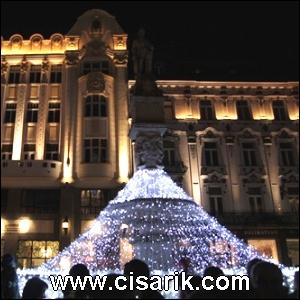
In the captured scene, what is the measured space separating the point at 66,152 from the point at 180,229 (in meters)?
19.2

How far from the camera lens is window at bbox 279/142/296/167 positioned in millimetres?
32312

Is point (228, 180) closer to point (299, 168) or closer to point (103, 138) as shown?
point (299, 168)

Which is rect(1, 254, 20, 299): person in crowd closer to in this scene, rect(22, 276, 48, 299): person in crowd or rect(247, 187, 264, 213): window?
rect(22, 276, 48, 299): person in crowd

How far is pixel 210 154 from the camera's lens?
107 ft

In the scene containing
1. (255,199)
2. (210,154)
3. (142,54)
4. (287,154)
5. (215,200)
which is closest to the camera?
(142,54)

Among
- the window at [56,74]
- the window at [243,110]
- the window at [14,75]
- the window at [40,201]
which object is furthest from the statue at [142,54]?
the window at [14,75]

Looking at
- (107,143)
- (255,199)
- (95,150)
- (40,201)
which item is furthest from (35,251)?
(255,199)

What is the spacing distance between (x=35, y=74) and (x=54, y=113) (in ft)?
13.2

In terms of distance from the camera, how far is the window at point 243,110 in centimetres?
3378

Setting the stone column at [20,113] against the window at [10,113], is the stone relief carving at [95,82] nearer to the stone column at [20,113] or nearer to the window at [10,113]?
the stone column at [20,113]

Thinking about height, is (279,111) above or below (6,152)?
above

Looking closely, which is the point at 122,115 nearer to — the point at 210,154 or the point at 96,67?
the point at 96,67

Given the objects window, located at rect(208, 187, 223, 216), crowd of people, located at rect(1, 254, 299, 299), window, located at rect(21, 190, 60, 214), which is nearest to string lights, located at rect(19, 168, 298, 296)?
crowd of people, located at rect(1, 254, 299, 299)

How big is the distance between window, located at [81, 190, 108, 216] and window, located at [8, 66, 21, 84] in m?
11.4
